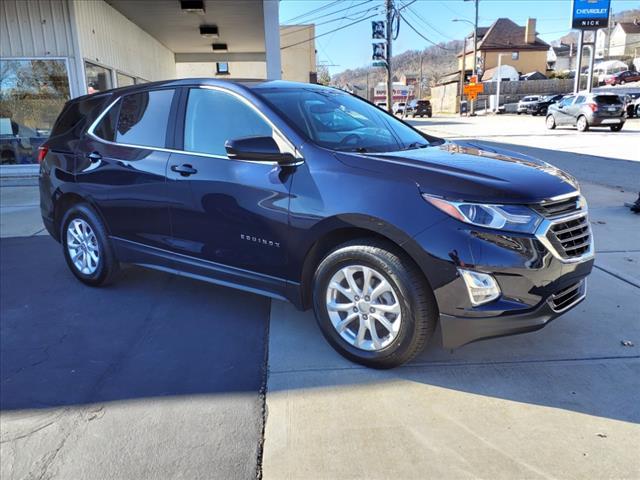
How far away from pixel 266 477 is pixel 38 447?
4.11 ft

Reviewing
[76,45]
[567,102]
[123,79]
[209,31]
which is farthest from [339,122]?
[567,102]

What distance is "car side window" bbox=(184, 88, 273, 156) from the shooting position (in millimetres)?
3691

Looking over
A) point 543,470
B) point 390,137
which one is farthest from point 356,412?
point 390,137

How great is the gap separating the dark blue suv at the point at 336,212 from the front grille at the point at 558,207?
1 centimetres

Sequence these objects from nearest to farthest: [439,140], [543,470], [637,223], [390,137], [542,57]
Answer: [543,470] < [390,137] < [439,140] < [637,223] < [542,57]

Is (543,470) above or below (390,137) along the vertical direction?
below

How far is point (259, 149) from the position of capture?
3.35 meters

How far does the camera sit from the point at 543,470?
2.40m

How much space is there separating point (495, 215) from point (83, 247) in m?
3.80

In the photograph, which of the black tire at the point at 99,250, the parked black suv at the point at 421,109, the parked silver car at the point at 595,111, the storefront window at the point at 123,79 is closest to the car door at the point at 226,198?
the black tire at the point at 99,250

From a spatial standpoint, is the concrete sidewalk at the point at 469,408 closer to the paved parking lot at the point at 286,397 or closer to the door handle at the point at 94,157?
the paved parking lot at the point at 286,397

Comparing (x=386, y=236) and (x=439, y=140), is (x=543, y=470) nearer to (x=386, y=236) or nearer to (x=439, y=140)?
(x=386, y=236)

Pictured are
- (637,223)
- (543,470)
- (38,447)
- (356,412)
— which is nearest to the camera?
(543,470)

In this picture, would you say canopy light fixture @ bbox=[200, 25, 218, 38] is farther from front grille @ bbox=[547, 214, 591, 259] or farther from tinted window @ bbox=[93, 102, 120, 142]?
front grille @ bbox=[547, 214, 591, 259]
